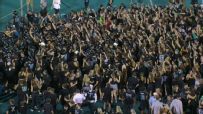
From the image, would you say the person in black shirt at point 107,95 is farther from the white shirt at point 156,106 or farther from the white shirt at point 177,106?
the white shirt at point 177,106

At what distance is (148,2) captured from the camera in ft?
130

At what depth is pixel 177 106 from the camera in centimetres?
1814

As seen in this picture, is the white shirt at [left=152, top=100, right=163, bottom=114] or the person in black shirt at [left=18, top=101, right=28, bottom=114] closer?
the white shirt at [left=152, top=100, right=163, bottom=114]

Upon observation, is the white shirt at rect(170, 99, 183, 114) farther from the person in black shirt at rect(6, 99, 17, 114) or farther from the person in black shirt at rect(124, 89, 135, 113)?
the person in black shirt at rect(6, 99, 17, 114)

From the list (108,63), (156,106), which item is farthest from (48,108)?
(108,63)

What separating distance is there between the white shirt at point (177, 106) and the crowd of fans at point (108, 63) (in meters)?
0.02

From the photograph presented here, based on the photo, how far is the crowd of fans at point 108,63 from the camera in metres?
20.0

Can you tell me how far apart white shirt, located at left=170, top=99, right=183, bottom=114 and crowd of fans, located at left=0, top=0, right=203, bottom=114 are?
2 centimetres

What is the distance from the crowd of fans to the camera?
65.8 ft

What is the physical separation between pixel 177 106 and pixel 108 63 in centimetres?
554

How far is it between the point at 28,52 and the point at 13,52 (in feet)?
2.54

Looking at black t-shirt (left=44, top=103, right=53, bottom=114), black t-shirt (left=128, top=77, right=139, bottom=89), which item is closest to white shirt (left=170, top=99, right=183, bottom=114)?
black t-shirt (left=128, top=77, right=139, bottom=89)

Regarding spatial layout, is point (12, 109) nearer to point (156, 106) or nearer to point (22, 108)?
point (22, 108)

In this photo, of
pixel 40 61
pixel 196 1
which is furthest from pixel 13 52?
pixel 196 1
